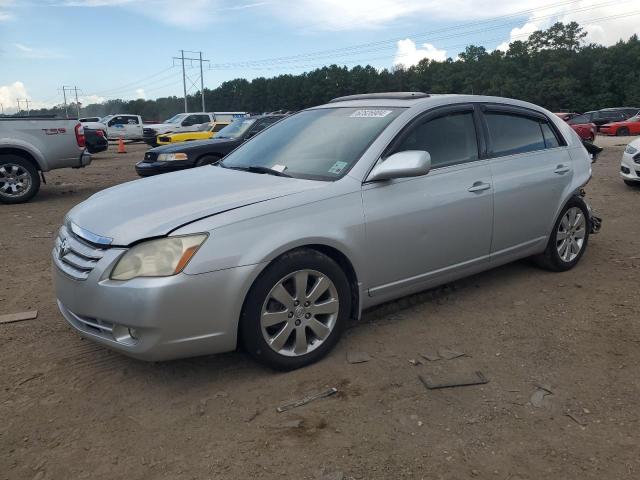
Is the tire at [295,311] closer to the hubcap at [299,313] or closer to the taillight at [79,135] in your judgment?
the hubcap at [299,313]

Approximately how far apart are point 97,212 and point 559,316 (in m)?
3.30

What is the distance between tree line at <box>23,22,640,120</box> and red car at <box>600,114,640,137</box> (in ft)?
104

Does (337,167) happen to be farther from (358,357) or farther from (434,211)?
(358,357)

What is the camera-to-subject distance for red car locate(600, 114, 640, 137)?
2591 centimetres

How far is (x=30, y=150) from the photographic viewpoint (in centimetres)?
941

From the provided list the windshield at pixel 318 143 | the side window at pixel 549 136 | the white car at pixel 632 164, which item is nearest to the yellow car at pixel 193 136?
the white car at pixel 632 164

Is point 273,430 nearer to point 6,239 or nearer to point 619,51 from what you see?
point 6,239

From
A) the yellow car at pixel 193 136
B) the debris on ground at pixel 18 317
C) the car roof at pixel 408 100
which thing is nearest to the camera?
the car roof at pixel 408 100

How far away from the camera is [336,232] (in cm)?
328

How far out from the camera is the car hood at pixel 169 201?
2.96 m

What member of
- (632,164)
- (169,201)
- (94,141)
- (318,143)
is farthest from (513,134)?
(94,141)

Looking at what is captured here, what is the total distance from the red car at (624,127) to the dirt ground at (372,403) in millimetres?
25363

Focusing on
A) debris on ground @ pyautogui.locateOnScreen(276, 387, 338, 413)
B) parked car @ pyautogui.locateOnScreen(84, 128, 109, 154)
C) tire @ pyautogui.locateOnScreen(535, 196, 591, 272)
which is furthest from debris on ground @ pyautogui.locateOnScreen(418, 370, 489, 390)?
parked car @ pyautogui.locateOnScreen(84, 128, 109, 154)

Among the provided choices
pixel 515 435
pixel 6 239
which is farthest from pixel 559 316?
pixel 6 239
